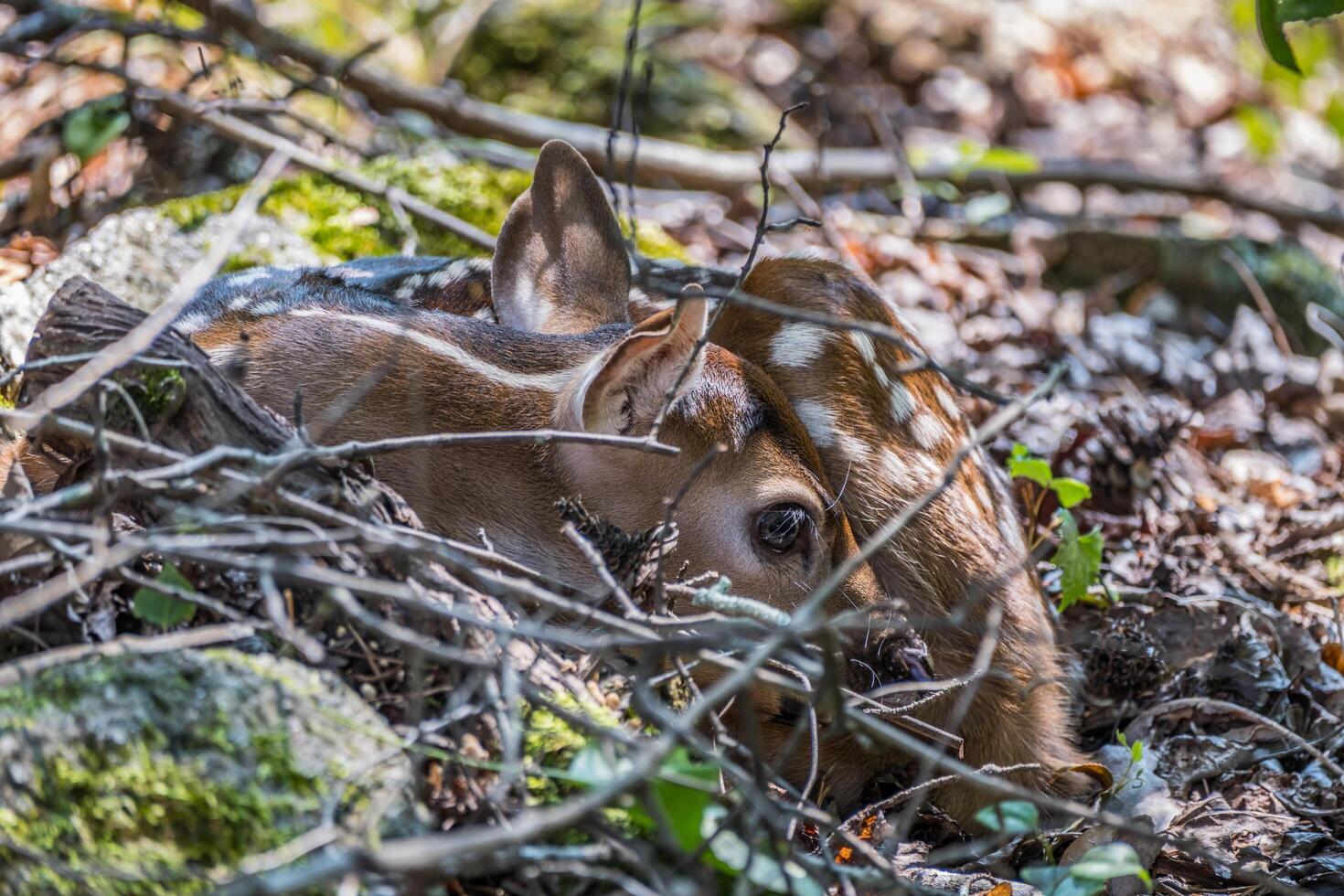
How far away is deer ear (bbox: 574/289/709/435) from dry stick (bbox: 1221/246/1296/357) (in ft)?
13.1

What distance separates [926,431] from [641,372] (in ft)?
3.37

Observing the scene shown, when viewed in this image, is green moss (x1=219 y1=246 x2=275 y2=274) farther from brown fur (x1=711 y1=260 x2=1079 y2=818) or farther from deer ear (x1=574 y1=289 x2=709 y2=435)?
deer ear (x1=574 y1=289 x2=709 y2=435)

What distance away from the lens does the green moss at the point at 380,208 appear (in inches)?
203

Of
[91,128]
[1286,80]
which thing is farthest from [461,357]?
[1286,80]

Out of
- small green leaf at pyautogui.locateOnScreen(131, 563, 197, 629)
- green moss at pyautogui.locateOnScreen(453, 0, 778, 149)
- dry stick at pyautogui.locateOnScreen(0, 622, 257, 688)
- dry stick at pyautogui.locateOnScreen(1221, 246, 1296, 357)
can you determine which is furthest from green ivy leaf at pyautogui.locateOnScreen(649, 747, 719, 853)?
green moss at pyautogui.locateOnScreen(453, 0, 778, 149)

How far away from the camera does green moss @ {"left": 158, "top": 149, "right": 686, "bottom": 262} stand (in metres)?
5.16

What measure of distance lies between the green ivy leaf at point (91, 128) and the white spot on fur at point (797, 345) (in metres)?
3.19

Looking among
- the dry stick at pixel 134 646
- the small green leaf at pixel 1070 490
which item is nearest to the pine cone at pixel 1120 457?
the small green leaf at pixel 1070 490

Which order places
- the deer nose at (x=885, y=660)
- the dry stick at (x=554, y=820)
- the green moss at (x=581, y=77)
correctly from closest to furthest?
1. the dry stick at (x=554, y=820)
2. the deer nose at (x=885, y=660)
3. the green moss at (x=581, y=77)

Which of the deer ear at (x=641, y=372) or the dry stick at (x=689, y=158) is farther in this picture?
the dry stick at (x=689, y=158)

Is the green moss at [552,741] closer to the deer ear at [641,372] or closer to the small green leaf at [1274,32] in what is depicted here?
the deer ear at [641,372]

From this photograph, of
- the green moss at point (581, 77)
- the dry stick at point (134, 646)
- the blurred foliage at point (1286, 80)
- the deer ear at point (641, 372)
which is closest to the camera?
the dry stick at point (134, 646)

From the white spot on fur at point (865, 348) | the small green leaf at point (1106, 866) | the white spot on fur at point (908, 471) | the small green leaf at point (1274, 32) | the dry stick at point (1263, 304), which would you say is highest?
the small green leaf at point (1274, 32)

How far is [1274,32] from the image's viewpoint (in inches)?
118
